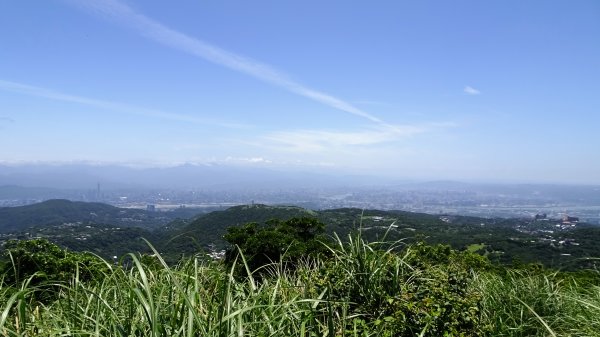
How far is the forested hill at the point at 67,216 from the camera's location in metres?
106

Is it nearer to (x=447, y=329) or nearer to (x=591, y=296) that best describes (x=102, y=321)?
(x=447, y=329)

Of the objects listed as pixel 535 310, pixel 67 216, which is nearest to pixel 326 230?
pixel 535 310

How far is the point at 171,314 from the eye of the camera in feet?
8.18

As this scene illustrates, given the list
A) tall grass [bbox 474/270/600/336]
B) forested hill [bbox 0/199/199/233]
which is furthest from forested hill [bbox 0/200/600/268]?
tall grass [bbox 474/270/600/336]

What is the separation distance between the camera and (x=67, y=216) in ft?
375

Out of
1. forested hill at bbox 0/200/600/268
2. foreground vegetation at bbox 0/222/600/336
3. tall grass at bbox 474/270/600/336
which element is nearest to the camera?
foreground vegetation at bbox 0/222/600/336

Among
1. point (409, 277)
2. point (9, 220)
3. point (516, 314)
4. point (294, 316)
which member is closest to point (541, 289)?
point (516, 314)

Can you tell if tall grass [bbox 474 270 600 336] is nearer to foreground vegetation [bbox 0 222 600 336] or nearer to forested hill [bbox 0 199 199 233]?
foreground vegetation [bbox 0 222 600 336]

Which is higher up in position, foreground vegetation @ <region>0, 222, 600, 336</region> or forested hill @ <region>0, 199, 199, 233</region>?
foreground vegetation @ <region>0, 222, 600, 336</region>

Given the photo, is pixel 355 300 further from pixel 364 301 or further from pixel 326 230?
pixel 326 230

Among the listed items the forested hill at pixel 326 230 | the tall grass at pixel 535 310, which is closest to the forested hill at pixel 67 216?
the forested hill at pixel 326 230

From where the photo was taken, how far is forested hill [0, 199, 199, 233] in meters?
106

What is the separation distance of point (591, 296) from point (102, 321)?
17.6 feet

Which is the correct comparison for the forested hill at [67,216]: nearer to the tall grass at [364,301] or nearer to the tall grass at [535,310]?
the tall grass at [364,301]
